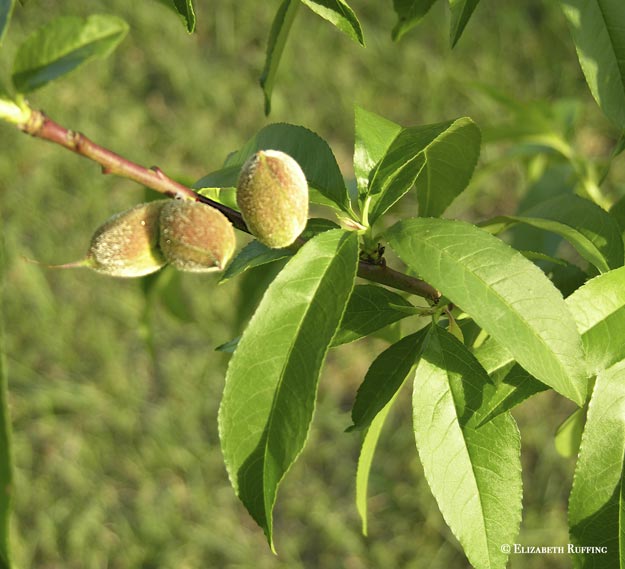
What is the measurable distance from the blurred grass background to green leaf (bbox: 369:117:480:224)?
118 cm

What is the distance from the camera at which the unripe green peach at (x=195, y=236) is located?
773 mm

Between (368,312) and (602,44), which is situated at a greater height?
(602,44)

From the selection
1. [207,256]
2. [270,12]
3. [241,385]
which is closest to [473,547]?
[241,385]

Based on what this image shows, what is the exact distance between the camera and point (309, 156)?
90cm

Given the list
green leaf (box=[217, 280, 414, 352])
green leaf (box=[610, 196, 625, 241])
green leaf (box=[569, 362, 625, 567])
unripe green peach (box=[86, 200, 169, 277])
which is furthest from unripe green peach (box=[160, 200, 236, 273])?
green leaf (box=[610, 196, 625, 241])

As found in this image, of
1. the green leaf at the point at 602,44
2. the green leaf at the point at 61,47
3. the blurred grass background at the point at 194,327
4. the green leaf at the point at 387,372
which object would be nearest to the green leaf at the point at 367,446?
the green leaf at the point at 387,372

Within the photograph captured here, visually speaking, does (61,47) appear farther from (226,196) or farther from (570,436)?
(570,436)

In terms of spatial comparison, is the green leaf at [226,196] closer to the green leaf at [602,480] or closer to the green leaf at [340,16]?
the green leaf at [340,16]

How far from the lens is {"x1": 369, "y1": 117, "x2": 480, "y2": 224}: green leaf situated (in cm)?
85

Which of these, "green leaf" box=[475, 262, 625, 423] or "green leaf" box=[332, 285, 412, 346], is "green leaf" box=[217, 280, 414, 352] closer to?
"green leaf" box=[332, 285, 412, 346]

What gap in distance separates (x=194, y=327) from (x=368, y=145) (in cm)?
A: 203

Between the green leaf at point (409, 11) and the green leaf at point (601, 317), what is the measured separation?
0.40m

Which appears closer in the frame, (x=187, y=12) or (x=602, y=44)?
(x=187, y=12)

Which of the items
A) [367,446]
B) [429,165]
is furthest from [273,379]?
[429,165]
